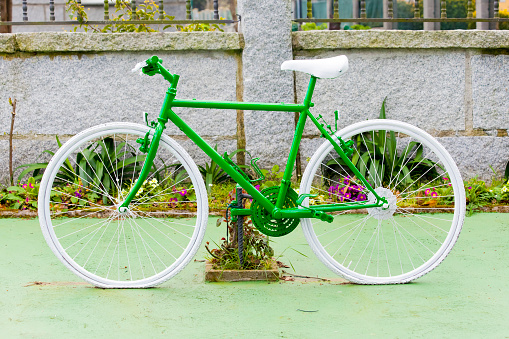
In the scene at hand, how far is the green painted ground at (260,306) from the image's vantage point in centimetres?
237

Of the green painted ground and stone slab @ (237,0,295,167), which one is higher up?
stone slab @ (237,0,295,167)

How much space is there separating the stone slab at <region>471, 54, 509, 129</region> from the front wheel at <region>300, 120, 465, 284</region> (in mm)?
607

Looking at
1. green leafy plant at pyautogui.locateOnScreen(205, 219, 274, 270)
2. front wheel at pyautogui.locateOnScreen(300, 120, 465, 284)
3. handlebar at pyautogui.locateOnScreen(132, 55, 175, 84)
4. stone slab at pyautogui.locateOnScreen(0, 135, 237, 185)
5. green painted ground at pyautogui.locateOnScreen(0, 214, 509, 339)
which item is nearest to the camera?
green painted ground at pyautogui.locateOnScreen(0, 214, 509, 339)

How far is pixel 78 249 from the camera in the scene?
147 inches

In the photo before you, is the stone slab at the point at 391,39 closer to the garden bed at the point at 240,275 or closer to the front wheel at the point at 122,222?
the front wheel at the point at 122,222

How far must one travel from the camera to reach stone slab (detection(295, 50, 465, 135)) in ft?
17.2

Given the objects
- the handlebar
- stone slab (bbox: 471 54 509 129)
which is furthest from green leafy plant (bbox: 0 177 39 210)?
stone slab (bbox: 471 54 509 129)

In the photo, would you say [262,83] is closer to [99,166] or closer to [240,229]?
[99,166]

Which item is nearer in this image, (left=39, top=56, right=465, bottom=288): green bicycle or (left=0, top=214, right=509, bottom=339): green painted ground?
(left=0, top=214, right=509, bottom=339): green painted ground

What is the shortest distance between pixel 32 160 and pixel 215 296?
3.15m

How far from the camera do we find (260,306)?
266 cm

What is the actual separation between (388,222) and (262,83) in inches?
65.7

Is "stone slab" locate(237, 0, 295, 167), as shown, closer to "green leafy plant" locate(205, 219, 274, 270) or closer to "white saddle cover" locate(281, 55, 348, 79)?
"green leafy plant" locate(205, 219, 274, 270)

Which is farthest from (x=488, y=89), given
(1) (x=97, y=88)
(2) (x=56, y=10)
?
(2) (x=56, y=10)
